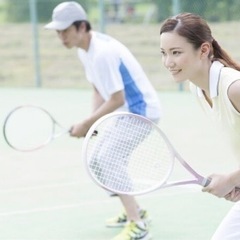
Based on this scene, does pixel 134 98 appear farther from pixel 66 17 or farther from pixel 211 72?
pixel 211 72

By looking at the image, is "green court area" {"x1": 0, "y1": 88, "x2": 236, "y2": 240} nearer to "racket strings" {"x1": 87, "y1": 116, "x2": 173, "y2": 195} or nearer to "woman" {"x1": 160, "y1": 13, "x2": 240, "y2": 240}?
"racket strings" {"x1": 87, "y1": 116, "x2": 173, "y2": 195}

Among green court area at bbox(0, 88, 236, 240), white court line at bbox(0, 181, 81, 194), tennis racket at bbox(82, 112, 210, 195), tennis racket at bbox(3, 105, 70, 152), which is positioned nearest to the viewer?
tennis racket at bbox(82, 112, 210, 195)

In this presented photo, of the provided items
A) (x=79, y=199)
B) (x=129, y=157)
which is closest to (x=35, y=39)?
(x=79, y=199)

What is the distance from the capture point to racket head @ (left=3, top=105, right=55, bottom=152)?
8.75 m

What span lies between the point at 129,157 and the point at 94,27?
11.6 meters

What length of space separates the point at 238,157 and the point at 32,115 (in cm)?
754

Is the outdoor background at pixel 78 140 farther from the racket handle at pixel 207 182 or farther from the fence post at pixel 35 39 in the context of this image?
the racket handle at pixel 207 182

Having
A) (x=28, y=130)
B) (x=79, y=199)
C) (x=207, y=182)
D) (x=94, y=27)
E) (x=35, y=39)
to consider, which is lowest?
(x=94, y=27)

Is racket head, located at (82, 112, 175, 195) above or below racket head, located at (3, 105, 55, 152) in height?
above

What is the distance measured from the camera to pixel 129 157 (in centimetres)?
441

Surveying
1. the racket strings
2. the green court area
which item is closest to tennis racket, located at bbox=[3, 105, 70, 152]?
the green court area

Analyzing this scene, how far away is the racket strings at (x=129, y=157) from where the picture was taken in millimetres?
4102

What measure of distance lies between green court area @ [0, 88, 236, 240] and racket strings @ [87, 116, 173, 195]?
2.92 ft

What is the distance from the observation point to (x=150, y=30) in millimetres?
15945
